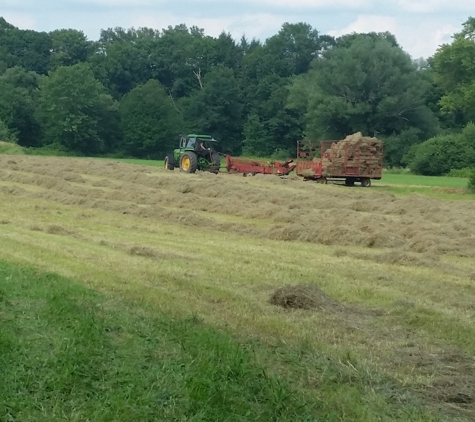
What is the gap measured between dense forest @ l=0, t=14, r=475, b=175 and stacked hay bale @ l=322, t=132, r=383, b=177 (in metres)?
14.5

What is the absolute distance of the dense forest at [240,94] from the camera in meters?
65.2

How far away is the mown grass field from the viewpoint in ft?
18.1

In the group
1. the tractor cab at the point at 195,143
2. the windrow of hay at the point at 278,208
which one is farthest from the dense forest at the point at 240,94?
the windrow of hay at the point at 278,208

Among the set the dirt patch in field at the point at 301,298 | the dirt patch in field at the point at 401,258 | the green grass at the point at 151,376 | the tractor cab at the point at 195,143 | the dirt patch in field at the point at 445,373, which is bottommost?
the dirt patch in field at the point at 401,258

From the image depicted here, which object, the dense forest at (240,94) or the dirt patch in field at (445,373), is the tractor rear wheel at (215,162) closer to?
the dense forest at (240,94)

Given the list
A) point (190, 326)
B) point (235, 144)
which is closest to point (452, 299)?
point (190, 326)

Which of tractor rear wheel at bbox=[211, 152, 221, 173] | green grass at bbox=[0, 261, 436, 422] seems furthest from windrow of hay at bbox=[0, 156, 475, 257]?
green grass at bbox=[0, 261, 436, 422]

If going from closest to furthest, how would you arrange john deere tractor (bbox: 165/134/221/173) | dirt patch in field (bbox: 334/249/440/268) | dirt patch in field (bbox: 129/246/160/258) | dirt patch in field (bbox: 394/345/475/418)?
dirt patch in field (bbox: 394/345/475/418) < dirt patch in field (bbox: 129/246/160/258) < dirt patch in field (bbox: 334/249/440/268) < john deere tractor (bbox: 165/134/221/173)

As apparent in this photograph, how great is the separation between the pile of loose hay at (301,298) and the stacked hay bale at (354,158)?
24.9 metres

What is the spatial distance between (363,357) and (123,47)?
100771 mm

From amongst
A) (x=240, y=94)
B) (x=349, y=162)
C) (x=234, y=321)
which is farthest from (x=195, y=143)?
(x=240, y=94)

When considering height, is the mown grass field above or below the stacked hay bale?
below

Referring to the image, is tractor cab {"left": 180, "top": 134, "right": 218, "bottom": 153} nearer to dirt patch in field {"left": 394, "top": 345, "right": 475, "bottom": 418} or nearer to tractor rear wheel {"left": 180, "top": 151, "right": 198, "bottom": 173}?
tractor rear wheel {"left": 180, "top": 151, "right": 198, "bottom": 173}

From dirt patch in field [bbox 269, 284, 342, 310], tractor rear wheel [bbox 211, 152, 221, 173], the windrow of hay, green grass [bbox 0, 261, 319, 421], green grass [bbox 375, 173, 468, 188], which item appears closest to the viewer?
green grass [bbox 0, 261, 319, 421]
